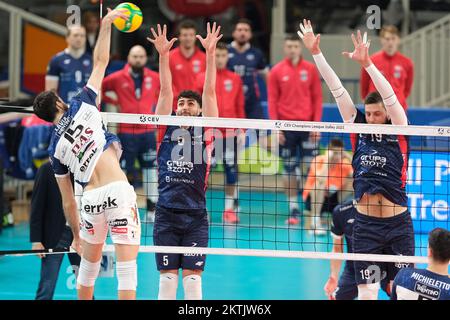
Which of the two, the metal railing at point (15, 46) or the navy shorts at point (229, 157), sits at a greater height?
the metal railing at point (15, 46)

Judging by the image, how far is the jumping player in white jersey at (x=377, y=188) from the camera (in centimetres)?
877

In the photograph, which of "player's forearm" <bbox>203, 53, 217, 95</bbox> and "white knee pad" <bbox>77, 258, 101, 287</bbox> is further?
"player's forearm" <bbox>203, 53, 217, 95</bbox>

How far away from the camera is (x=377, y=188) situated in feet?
28.7

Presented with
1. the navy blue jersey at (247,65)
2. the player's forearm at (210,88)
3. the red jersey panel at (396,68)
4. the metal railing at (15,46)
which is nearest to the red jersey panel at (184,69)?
the navy blue jersey at (247,65)

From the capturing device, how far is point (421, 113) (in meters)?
16.6

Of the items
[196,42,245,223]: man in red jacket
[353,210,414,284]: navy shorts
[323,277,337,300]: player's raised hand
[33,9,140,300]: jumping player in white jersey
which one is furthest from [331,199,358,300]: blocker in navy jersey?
[196,42,245,223]: man in red jacket

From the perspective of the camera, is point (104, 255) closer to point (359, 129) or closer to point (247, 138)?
point (359, 129)

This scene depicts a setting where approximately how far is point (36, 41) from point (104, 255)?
909cm

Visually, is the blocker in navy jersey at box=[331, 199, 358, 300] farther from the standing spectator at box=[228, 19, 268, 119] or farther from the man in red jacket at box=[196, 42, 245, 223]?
the standing spectator at box=[228, 19, 268, 119]

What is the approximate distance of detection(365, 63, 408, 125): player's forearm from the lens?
28.3 ft

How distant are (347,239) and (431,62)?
9.34 metres

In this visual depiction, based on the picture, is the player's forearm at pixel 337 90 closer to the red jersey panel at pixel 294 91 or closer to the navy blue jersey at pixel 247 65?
the red jersey panel at pixel 294 91

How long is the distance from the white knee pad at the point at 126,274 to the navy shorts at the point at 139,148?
6.24m
